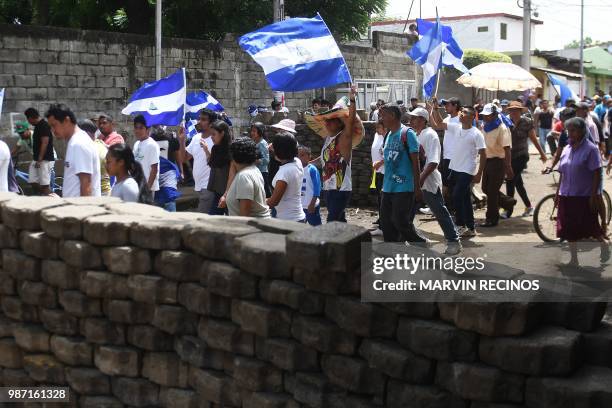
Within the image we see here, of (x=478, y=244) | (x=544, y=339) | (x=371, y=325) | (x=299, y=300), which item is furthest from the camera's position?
(x=478, y=244)

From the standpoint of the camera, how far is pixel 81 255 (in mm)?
5094

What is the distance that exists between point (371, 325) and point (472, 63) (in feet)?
112

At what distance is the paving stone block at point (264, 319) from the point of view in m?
4.18

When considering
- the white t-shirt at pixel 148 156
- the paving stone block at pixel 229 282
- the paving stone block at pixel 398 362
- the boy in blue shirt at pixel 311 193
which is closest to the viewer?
the paving stone block at pixel 398 362

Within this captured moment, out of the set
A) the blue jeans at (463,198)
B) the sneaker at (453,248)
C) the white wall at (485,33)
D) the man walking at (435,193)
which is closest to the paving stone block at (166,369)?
the man walking at (435,193)

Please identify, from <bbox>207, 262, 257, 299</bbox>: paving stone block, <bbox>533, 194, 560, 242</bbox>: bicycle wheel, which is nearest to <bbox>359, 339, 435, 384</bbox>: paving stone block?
<bbox>207, 262, 257, 299</bbox>: paving stone block

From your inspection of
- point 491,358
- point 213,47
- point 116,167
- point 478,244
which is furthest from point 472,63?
point 491,358

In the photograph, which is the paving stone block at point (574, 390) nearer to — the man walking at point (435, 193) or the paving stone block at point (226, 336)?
the paving stone block at point (226, 336)

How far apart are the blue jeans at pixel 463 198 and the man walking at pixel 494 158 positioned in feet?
2.49

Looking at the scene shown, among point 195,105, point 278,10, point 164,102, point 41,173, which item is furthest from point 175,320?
point 278,10

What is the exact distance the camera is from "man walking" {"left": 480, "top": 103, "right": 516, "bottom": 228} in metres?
10.8

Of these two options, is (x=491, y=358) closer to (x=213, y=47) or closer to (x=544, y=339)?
(x=544, y=339)

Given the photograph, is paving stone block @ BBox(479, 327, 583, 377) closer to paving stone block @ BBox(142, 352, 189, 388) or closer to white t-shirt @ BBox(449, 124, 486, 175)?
paving stone block @ BBox(142, 352, 189, 388)

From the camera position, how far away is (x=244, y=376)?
14.3 feet
